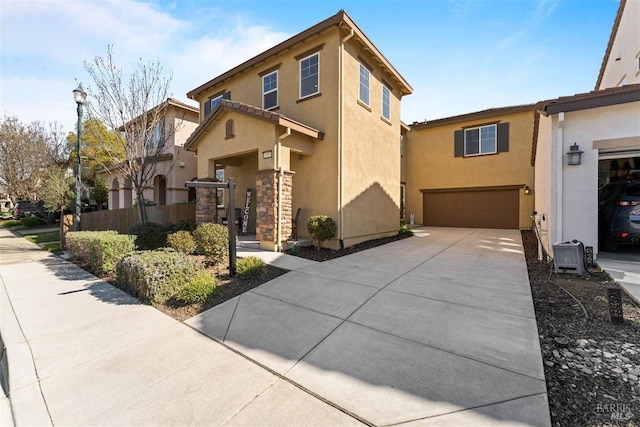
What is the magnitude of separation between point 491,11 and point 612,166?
21.9 feet

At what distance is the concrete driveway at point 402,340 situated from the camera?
7.14 feet

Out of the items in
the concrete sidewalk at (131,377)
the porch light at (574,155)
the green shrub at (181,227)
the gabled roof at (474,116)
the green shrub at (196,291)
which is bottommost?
the concrete sidewalk at (131,377)

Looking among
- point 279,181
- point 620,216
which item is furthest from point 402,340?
point 620,216

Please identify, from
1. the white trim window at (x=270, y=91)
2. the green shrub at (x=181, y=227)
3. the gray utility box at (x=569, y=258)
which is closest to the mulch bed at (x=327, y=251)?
the green shrub at (x=181, y=227)

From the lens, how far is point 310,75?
931 centimetres

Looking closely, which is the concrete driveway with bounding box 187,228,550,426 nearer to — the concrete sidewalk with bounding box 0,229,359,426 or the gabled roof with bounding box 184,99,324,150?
the concrete sidewalk with bounding box 0,229,359,426

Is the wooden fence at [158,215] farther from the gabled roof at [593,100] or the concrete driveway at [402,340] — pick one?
the gabled roof at [593,100]

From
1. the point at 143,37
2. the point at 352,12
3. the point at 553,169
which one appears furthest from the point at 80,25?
the point at 553,169

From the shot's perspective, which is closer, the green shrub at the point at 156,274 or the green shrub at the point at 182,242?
the green shrub at the point at 156,274

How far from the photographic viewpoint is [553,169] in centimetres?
610

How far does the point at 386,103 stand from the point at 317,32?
433 centimetres

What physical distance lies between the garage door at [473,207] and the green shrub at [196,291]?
15379mm

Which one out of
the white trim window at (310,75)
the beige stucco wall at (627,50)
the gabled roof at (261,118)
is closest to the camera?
the gabled roof at (261,118)

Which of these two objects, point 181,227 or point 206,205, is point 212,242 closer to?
point 181,227
